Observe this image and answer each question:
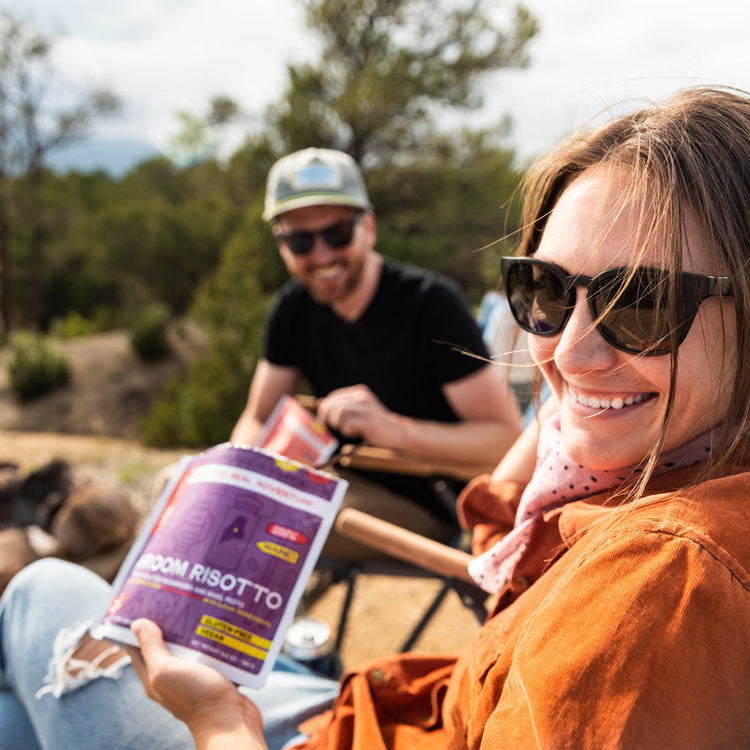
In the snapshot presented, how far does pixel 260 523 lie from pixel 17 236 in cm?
1953

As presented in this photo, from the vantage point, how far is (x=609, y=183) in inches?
32.2

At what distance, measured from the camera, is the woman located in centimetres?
61

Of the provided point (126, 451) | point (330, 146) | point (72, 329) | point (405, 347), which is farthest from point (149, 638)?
point (72, 329)

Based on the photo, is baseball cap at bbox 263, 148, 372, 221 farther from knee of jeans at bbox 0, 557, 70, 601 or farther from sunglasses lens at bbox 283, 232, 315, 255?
knee of jeans at bbox 0, 557, 70, 601

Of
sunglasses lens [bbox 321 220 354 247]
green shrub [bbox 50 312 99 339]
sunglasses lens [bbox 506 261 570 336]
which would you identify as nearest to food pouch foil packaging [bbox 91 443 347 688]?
sunglasses lens [bbox 506 261 570 336]

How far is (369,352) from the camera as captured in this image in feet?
7.70

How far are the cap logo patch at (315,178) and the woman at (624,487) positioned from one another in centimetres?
144

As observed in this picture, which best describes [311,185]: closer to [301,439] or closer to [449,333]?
[449,333]

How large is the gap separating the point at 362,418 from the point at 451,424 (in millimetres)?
318

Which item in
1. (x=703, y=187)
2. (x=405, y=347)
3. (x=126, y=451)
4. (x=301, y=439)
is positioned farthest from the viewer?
(x=126, y=451)

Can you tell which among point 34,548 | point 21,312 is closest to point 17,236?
point 21,312

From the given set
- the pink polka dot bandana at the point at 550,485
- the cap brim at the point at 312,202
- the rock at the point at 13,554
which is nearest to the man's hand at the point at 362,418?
the cap brim at the point at 312,202

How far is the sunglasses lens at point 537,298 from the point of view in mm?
871

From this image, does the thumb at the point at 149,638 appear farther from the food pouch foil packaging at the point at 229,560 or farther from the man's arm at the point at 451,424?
the man's arm at the point at 451,424
